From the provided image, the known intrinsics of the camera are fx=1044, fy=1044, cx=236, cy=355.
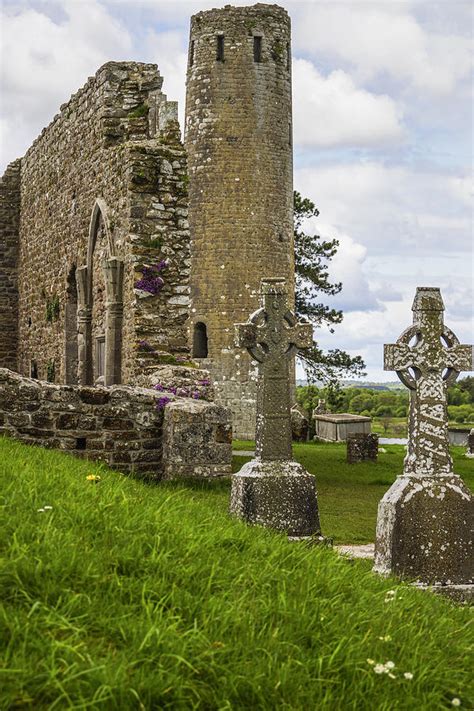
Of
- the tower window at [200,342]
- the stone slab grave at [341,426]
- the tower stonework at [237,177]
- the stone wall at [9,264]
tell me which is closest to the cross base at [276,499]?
the stone wall at [9,264]

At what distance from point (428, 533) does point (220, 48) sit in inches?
1010

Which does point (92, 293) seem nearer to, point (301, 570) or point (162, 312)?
point (162, 312)

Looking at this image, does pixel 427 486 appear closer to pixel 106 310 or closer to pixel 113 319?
pixel 113 319

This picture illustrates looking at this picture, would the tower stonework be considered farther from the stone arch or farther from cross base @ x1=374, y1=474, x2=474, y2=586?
cross base @ x1=374, y1=474, x2=474, y2=586

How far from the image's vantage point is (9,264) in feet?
84.0

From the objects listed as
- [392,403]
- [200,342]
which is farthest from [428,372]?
[392,403]

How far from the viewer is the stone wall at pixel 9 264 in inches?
993

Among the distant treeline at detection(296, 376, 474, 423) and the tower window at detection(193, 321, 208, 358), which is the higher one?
the tower window at detection(193, 321, 208, 358)

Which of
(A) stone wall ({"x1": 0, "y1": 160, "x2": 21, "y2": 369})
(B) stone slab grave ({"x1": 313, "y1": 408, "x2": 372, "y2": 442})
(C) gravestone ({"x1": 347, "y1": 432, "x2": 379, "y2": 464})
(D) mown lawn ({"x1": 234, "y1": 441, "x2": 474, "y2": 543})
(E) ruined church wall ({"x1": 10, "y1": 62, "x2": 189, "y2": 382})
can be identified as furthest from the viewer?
(B) stone slab grave ({"x1": 313, "y1": 408, "x2": 372, "y2": 442})

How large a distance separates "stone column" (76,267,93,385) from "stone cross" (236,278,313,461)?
28.9 feet

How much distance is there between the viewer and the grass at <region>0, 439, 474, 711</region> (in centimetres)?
358

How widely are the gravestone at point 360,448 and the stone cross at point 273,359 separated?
9861 mm

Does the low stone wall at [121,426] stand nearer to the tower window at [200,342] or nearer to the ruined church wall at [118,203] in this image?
the ruined church wall at [118,203]

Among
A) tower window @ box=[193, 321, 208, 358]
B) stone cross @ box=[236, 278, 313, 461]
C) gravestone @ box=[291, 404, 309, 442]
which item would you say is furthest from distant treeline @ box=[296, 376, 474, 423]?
stone cross @ box=[236, 278, 313, 461]
